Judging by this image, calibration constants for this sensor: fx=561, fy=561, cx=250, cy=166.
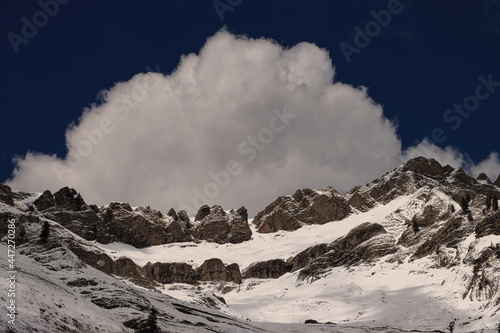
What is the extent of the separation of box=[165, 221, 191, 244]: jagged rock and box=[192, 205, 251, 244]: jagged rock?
5.89 metres

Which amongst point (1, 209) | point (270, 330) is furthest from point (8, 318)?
point (1, 209)

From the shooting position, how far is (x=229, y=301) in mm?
117812

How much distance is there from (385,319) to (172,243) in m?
108

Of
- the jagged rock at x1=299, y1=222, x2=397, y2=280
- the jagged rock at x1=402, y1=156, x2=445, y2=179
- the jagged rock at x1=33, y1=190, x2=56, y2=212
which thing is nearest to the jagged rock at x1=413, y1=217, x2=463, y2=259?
the jagged rock at x1=299, y1=222, x2=397, y2=280

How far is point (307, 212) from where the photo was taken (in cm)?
18800

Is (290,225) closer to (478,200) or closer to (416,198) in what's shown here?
(416,198)

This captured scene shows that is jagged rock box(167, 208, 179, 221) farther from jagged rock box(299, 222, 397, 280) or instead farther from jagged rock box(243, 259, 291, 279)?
jagged rock box(299, 222, 397, 280)

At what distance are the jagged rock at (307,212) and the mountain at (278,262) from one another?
48 cm

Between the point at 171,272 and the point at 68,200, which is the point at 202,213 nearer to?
the point at 68,200

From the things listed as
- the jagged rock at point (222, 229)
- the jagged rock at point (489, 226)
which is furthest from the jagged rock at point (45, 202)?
the jagged rock at point (489, 226)

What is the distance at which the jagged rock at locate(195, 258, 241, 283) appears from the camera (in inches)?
5645

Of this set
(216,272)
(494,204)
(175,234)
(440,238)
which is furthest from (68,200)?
(494,204)

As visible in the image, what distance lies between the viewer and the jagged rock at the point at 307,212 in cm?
18275

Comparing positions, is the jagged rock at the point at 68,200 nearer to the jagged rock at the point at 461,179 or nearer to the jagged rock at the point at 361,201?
the jagged rock at the point at 361,201
